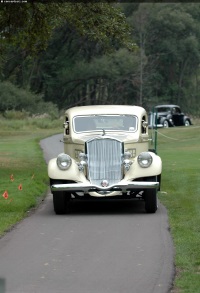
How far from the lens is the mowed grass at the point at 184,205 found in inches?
415

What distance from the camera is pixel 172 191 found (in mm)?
20906

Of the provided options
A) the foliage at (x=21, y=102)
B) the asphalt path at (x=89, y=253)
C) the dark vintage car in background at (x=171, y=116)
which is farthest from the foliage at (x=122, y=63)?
the asphalt path at (x=89, y=253)

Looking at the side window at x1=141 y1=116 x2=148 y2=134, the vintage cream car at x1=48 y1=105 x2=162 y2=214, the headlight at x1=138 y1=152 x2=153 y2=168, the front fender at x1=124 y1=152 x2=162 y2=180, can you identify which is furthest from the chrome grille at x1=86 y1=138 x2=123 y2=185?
the side window at x1=141 y1=116 x2=148 y2=134

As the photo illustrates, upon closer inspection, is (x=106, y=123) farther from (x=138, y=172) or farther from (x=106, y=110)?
(x=138, y=172)

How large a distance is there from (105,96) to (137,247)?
80877 mm

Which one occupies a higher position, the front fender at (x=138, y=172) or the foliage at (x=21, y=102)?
the front fender at (x=138, y=172)

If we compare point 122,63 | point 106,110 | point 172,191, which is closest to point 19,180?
point 172,191

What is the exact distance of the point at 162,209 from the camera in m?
17.5

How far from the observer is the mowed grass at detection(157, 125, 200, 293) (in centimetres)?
1053

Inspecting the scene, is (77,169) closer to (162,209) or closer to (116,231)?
(162,209)

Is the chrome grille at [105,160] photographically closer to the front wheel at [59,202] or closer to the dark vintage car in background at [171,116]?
the front wheel at [59,202]

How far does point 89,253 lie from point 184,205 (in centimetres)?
612

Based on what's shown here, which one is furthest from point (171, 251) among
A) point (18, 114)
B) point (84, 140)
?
point (18, 114)

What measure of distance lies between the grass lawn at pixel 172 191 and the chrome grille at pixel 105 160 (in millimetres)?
1349
